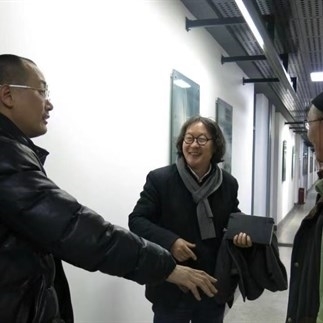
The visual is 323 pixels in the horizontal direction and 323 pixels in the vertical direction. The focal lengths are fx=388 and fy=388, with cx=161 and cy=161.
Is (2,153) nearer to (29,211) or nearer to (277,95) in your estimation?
(29,211)

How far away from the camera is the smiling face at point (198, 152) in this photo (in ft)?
6.39

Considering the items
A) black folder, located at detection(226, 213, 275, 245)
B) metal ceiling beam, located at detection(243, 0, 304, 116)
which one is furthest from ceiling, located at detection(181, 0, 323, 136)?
black folder, located at detection(226, 213, 275, 245)

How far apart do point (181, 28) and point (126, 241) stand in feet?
8.26

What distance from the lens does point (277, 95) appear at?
22.2 ft

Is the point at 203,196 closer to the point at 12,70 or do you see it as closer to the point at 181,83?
the point at 12,70

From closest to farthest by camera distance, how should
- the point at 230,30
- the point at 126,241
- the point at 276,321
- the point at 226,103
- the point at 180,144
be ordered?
the point at 126,241
the point at 180,144
the point at 276,321
the point at 230,30
the point at 226,103

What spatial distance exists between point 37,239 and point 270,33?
306 cm

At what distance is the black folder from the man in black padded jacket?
74 centimetres

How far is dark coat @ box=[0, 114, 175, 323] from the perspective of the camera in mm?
955

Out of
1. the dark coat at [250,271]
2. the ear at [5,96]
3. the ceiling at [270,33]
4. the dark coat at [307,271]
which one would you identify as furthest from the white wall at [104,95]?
the dark coat at [307,271]

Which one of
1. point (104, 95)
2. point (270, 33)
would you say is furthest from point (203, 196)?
point (270, 33)

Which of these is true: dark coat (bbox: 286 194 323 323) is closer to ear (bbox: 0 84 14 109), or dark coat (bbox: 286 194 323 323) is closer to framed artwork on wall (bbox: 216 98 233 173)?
ear (bbox: 0 84 14 109)

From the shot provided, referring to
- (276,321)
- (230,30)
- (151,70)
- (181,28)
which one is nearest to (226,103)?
(230,30)

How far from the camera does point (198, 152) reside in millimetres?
1948
